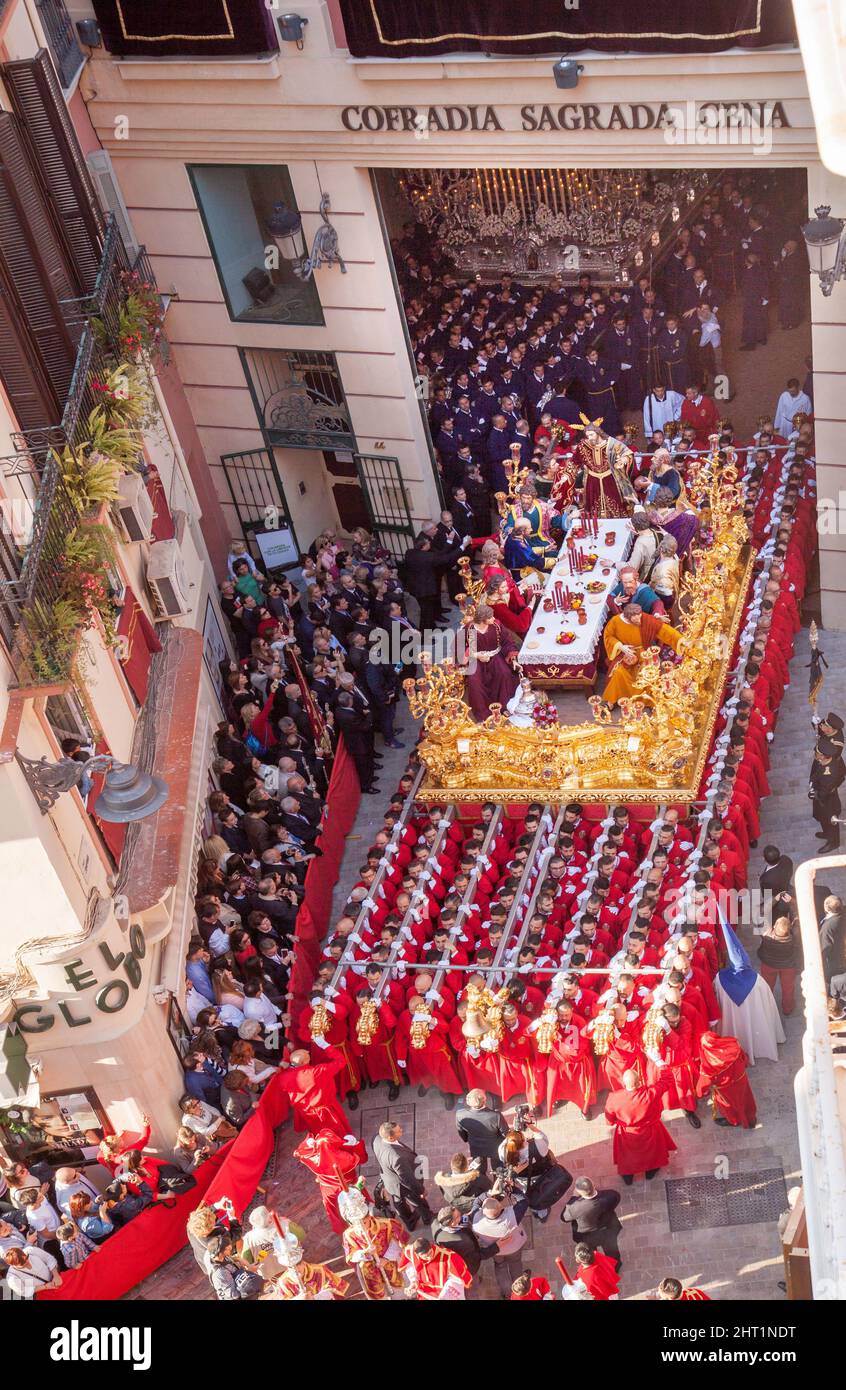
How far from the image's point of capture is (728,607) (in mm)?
22375

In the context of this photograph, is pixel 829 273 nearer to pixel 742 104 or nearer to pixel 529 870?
pixel 742 104

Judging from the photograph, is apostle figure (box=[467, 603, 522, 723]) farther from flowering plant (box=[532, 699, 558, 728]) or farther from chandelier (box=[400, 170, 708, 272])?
chandelier (box=[400, 170, 708, 272])

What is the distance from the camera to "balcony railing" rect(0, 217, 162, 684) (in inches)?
610

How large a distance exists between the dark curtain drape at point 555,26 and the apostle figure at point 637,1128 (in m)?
12.0

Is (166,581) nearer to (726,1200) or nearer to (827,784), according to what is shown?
(827,784)

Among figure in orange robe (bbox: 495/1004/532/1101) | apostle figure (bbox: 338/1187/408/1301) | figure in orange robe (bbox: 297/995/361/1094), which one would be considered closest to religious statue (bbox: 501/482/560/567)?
figure in orange robe (bbox: 297/995/361/1094)

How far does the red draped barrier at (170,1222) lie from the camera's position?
15984mm

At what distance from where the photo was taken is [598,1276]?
1422 centimetres

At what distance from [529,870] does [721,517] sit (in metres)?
6.41

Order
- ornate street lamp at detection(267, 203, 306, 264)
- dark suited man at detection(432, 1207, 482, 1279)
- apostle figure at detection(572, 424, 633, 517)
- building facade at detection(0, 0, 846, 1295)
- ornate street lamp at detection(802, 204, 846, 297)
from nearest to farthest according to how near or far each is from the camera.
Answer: dark suited man at detection(432, 1207, 482, 1279) < building facade at detection(0, 0, 846, 1295) < ornate street lamp at detection(802, 204, 846, 297) < apostle figure at detection(572, 424, 633, 517) < ornate street lamp at detection(267, 203, 306, 264)

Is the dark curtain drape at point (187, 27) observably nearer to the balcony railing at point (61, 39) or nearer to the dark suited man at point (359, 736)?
the balcony railing at point (61, 39)

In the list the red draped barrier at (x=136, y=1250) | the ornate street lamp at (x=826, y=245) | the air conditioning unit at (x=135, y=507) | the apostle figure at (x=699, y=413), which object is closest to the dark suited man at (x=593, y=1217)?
the red draped barrier at (x=136, y=1250)

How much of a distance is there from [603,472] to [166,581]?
21.5 feet

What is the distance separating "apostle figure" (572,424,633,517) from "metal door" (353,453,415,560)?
10.1 ft
